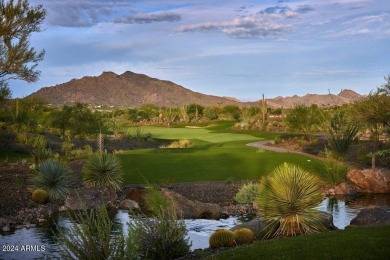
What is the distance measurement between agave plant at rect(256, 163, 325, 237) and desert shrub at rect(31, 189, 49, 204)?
32.0 feet

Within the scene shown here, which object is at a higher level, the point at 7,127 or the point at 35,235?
the point at 7,127

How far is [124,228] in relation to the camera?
15.8 metres

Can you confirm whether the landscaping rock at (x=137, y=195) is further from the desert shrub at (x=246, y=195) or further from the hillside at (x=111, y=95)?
the hillside at (x=111, y=95)

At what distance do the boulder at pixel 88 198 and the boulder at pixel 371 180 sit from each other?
12387 millimetres

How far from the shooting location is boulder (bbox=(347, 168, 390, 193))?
24.2 meters

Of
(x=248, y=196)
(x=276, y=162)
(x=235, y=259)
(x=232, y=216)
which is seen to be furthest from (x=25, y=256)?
(x=276, y=162)

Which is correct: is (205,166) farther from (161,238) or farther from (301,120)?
(301,120)

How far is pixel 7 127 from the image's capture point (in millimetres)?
42219

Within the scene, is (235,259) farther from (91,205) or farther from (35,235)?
(91,205)

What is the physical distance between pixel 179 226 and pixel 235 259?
2381 mm

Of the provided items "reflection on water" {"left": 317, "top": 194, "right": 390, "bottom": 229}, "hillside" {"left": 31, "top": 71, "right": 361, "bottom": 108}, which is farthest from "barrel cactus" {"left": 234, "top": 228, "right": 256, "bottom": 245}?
"hillside" {"left": 31, "top": 71, "right": 361, "bottom": 108}

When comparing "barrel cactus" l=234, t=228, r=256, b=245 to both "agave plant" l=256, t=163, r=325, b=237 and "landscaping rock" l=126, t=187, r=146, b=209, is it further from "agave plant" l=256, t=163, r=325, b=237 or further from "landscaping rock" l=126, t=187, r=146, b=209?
"landscaping rock" l=126, t=187, r=146, b=209

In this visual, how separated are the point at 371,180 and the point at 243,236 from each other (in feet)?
44.1

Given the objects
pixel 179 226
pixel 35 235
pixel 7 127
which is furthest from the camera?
pixel 7 127
